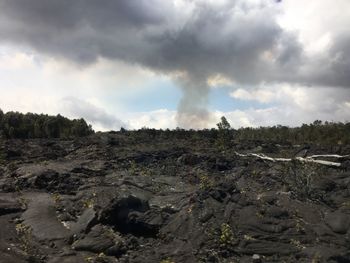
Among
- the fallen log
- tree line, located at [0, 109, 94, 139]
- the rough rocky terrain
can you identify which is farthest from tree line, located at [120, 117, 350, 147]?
tree line, located at [0, 109, 94, 139]

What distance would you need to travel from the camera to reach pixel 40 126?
61250mm

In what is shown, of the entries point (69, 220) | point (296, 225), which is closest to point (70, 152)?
point (69, 220)

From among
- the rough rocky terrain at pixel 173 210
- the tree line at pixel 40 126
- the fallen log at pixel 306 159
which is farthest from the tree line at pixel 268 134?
the tree line at pixel 40 126

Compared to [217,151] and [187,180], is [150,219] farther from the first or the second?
[217,151]

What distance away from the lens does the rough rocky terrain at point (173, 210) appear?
1923cm

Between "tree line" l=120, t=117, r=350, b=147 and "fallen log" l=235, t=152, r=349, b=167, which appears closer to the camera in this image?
"fallen log" l=235, t=152, r=349, b=167

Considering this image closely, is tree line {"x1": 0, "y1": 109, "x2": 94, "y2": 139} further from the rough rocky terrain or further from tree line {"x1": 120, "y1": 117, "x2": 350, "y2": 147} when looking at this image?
the rough rocky terrain

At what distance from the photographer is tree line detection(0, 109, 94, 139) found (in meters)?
59.0

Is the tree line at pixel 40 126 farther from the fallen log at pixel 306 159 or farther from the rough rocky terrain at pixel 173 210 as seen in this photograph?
the fallen log at pixel 306 159

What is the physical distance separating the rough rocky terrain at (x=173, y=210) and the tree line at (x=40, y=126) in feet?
90.1

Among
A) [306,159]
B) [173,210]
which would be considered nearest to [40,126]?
[306,159]

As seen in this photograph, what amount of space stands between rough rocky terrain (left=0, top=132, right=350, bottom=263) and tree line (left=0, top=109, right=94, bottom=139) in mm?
27462

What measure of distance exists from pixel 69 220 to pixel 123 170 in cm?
780

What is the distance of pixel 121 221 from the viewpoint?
830 inches
